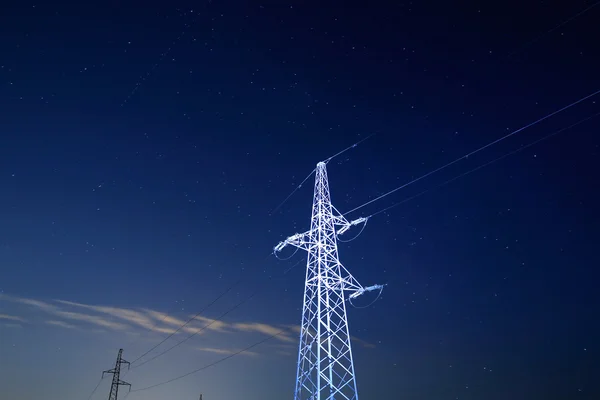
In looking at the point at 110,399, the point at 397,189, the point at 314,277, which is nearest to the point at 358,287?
the point at 314,277

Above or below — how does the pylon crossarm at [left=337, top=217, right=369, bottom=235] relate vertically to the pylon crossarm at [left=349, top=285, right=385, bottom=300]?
above

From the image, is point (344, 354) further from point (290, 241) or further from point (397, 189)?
point (397, 189)

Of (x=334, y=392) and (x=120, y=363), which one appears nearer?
(x=334, y=392)

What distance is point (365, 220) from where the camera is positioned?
14938 millimetres

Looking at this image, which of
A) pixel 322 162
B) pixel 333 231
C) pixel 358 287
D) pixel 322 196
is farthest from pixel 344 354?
pixel 322 162

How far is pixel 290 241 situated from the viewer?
16312mm

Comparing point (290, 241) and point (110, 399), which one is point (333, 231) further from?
point (110, 399)

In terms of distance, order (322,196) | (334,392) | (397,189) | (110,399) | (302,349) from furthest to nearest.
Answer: (110,399)
(322,196)
(397,189)
(302,349)
(334,392)

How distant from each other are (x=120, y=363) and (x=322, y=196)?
85.1ft

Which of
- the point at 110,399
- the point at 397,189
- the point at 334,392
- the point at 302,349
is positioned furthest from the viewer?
the point at 110,399

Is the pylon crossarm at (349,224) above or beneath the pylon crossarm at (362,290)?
above

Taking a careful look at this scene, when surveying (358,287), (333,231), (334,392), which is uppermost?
(333,231)

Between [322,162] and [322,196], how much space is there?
165 centimetres

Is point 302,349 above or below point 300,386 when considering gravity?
above
